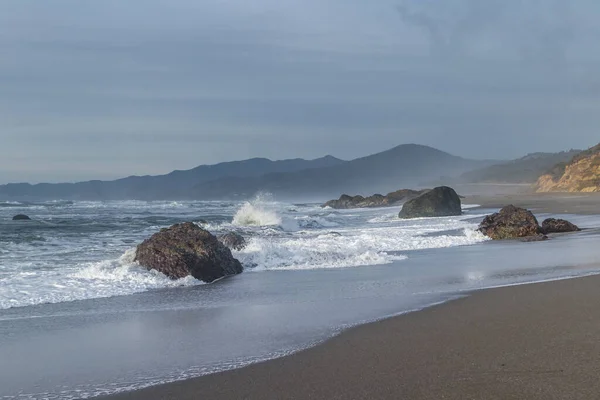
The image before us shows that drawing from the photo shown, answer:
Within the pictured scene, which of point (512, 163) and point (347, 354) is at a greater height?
point (512, 163)

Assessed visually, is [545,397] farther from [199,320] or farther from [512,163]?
[512,163]

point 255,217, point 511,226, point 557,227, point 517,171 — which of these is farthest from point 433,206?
point 517,171

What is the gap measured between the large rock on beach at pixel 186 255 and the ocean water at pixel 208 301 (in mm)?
293

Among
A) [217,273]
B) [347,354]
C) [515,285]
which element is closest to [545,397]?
[347,354]

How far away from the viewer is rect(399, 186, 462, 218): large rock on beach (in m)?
35.9

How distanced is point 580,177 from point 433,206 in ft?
124

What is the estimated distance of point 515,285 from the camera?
9992 mm

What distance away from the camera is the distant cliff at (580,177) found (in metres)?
62.4

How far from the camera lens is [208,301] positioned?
9.75 meters

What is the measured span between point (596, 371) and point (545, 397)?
844 millimetres

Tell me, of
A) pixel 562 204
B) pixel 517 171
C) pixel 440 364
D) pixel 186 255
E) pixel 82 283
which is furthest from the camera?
pixel 517 171

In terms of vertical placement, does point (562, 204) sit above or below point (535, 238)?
above

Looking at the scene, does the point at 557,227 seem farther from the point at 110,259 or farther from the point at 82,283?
the point at 82,283

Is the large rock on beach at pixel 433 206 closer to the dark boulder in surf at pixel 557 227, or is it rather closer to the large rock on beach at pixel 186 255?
the dark boulder in surf at pixel 557 227
